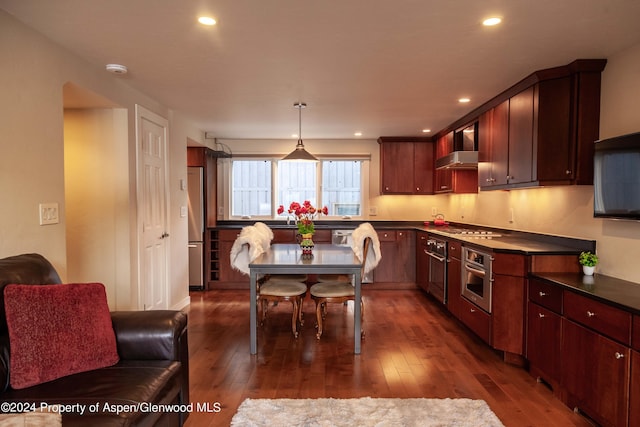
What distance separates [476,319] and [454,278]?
26.9 inches

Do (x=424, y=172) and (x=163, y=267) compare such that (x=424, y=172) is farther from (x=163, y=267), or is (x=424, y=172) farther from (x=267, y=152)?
(x=163, y=267)

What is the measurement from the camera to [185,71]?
9.86ft

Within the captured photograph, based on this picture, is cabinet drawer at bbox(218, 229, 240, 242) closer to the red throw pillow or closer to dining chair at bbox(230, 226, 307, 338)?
dining chair at bbox(230, 226, 307, 338)

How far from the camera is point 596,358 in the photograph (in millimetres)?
2025

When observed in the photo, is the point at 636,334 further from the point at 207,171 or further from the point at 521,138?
the point at 207,171

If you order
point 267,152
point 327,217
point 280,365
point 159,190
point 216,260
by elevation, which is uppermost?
point 267,152

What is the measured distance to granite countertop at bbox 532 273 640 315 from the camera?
1.88m

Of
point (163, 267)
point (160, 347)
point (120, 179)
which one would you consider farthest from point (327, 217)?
point (160, 347)

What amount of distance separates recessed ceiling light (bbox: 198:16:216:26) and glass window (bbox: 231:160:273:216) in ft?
13.3

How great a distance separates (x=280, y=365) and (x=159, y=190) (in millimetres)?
2338

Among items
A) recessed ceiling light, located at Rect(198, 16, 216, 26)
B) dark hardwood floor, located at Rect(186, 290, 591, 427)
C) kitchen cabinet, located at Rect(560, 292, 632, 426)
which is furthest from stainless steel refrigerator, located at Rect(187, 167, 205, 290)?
kitchen cabinet, located at Rect(560, 292, 632, 426)

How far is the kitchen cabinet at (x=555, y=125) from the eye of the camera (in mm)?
2771

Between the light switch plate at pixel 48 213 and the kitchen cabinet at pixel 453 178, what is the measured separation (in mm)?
4449

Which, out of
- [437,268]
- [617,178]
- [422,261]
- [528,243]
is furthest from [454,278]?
[617,178]
